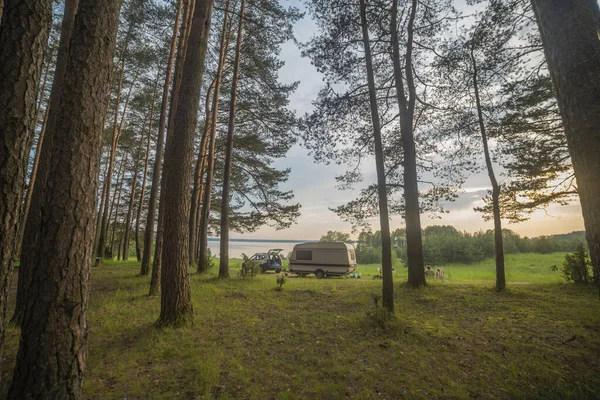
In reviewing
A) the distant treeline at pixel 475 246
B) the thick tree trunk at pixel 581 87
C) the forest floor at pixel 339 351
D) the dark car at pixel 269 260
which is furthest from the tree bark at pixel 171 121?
the distant treeline at pixel 475 246

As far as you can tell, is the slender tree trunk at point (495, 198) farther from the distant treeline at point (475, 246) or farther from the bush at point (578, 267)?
the distant treeline at point (475, 246)

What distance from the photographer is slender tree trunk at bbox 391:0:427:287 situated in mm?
8266

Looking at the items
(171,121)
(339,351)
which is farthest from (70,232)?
(171,121)

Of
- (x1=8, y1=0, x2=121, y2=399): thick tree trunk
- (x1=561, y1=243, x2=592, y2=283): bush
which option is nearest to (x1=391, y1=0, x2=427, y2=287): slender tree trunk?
(x1=561, y1=243, x2=592, y2=283): bush

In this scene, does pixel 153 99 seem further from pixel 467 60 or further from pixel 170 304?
pixel 467 60

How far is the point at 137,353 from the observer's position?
3.34 m

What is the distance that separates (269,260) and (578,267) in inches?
657

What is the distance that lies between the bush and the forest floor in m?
3.23

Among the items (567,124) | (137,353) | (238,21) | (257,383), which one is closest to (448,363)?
(257,383)

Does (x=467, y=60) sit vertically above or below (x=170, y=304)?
above

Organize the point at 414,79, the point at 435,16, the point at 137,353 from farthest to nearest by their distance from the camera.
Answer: the point at 414,79, the point at 435,16, the point at 137,353

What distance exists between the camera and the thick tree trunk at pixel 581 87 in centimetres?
198

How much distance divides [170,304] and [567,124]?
226 inches

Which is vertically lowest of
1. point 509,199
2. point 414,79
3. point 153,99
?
point 509,199
